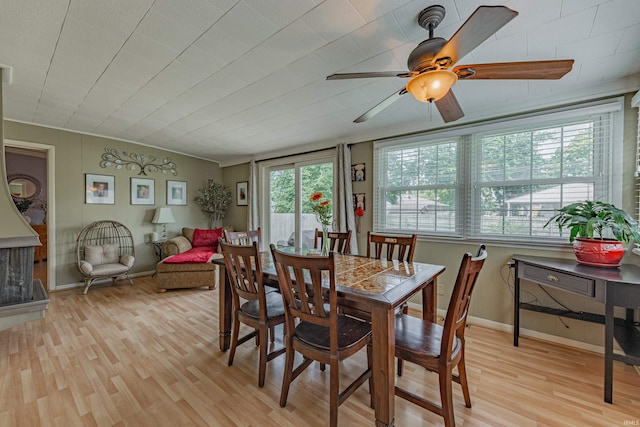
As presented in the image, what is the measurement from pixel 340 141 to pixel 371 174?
0.71 m

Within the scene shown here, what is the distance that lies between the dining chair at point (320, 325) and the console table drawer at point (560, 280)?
160 centimetres

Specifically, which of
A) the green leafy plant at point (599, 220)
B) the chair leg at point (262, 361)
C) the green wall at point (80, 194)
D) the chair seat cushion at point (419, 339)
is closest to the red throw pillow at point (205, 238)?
the green wall at point (80, 194)

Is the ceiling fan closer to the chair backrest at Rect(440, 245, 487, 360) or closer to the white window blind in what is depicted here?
the chair backrest at Rect(440, 245, 487, 360)

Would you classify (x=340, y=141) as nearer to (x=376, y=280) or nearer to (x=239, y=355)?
(x=376, y=280)

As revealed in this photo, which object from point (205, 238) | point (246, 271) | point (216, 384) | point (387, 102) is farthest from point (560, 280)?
point (205, 238)

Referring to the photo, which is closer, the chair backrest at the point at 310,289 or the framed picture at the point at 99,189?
the chair backrest at the point at 310,289

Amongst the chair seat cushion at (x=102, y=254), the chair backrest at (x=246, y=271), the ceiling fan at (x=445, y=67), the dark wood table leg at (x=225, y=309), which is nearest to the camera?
the ceiling fan at (x=445, y=67)

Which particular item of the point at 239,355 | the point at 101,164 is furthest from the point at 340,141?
the point at 101,164

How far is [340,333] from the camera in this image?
5.41 ft

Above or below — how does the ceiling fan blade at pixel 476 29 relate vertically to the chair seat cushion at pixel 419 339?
above

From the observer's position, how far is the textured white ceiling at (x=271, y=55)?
60.1 inches

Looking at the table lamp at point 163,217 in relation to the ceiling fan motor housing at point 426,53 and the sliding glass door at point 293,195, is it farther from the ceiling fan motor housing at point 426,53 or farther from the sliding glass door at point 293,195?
the ceiling fan motor housing at point 426,53

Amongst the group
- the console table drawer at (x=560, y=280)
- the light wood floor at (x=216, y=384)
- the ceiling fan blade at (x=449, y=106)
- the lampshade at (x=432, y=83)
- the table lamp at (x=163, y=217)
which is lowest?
the light wood floor at (x=216, y=384)

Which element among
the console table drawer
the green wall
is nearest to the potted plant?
the console table drawer
